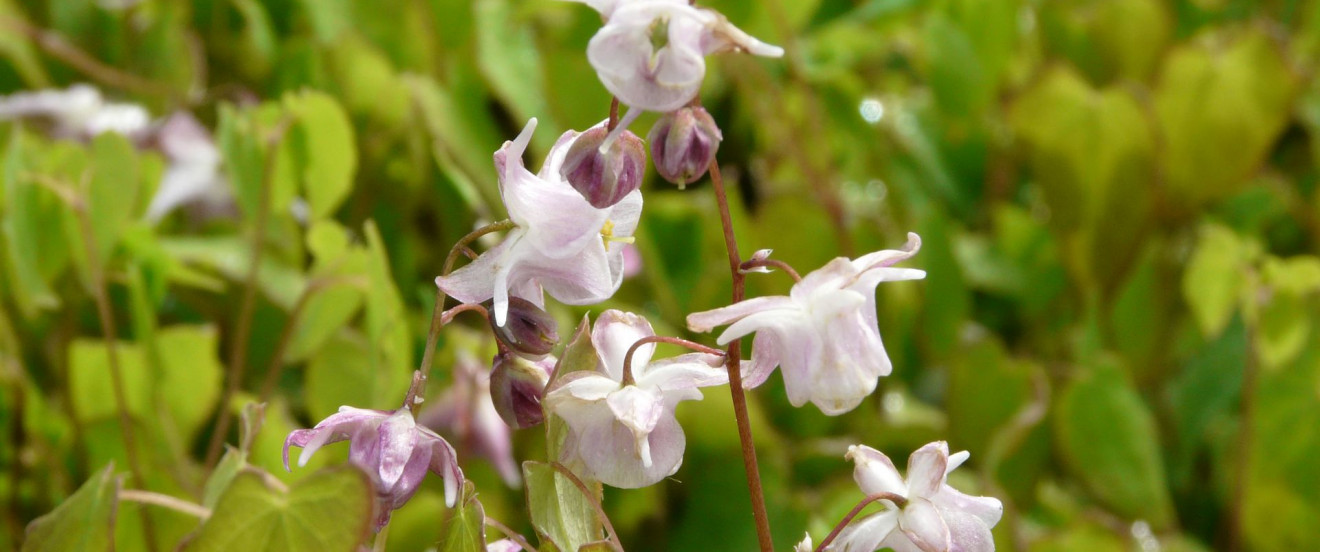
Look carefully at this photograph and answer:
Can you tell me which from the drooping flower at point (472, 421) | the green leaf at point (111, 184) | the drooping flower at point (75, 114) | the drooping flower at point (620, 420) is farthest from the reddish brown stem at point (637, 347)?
the drooping flower at point (75, 114)

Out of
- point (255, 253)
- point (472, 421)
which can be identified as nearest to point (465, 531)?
point (472, 421)

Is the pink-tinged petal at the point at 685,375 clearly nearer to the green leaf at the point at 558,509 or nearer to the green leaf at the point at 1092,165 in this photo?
the green leaf at the point at 558,509

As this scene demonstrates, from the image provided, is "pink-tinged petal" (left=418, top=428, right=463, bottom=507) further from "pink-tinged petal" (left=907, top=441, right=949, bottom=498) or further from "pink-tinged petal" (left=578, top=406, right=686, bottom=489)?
"pink-tinged petal" (left=907, top=441, right=949, bottom=498)

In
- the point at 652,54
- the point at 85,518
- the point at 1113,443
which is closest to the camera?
the point at 652,54

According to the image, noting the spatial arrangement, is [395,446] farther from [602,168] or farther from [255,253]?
[255,253]

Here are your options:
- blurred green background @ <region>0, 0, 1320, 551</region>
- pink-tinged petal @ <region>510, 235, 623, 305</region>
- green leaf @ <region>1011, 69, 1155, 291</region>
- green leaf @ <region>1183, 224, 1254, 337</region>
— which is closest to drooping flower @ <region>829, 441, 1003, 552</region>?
pink-tinged petal @ <region>510, 235, 623, 305</region>

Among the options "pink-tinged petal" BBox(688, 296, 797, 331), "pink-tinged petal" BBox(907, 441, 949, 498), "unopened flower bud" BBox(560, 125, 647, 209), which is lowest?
"pink-tinged petal" BBox(907, 441, 949, 498)

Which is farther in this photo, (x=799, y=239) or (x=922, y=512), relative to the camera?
(x=799, y=239)

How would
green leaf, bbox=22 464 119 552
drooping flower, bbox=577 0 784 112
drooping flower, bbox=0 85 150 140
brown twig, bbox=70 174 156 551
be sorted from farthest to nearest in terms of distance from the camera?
drooping flower, bbox=0 85 150 140
brown twig, bbox=70 174 156 551
green leaf, bbox=22 464 119 552
drooping flower, bbox=577 0 784 112
